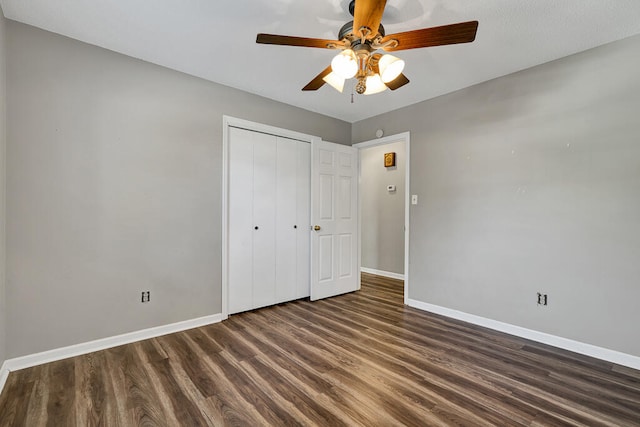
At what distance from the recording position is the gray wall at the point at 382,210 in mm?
5148

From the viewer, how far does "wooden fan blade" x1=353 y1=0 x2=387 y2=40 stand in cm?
146

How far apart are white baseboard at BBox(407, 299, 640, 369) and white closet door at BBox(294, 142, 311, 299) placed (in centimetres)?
151

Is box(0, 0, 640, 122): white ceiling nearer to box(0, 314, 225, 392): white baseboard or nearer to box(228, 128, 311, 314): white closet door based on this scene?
box(228, 128, 311, 314): white closet door

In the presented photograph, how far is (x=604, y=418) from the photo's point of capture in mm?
1683

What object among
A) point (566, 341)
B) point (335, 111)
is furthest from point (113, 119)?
point (566, 341)

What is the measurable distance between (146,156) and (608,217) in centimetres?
397

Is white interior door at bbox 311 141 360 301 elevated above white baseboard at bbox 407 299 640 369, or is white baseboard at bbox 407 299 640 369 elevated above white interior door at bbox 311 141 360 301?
white interior door at bbox 311 141 360 301

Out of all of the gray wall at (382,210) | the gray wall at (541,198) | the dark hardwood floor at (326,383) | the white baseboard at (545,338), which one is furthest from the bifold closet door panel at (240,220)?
the gray wall at (382,210)

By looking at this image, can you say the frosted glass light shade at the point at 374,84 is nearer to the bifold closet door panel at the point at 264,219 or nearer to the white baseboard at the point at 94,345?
the bifold closet door panel at the point at 264,219

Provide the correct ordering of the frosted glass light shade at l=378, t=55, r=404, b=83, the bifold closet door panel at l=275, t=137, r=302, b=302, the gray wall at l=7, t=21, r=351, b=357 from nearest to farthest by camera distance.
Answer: the frosted glass light shade at l=378, t=55, r=404, b=83, the gray wall at l=7, t=21, r=351, b=357, the bifold closet door panel at l=275, t=137, r=302, b=302

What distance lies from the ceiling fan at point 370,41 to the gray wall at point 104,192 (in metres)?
1.60

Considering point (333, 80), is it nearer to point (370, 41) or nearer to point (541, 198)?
point (370, 41)

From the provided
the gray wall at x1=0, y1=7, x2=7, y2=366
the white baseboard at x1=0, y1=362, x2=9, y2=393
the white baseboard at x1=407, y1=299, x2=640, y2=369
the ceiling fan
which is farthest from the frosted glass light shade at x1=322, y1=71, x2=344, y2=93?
the white baseboard at x1=0, y1=362, x2=9, y2=393

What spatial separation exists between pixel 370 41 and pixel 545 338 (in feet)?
9.55
